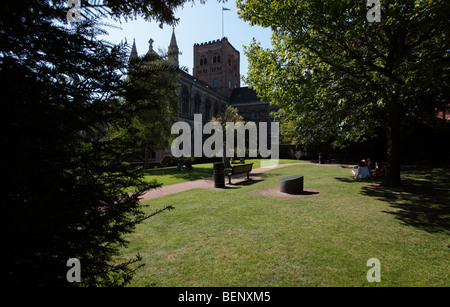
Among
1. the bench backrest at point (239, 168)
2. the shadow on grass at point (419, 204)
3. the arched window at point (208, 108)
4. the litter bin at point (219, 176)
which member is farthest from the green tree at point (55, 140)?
the arched window at point (208, 108)

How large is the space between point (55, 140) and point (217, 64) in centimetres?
6698

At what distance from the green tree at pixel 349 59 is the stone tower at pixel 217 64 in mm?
56109

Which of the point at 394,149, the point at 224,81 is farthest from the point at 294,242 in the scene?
the point at 224,81

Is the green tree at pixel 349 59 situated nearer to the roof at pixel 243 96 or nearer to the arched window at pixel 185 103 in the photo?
the arched window at pixel 185 103

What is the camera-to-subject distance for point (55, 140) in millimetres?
1696

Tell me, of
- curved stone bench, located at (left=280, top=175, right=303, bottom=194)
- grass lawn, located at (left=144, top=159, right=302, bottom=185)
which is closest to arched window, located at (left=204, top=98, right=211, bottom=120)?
grass lawn, located at (left=144, top=159, right=302, bottom=185)

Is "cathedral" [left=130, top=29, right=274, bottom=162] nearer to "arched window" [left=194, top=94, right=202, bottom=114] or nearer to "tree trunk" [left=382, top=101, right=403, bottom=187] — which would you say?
"arched window" [left=194, top=94, right=202, bottom=114]

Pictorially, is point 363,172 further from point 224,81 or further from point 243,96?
point 224,81

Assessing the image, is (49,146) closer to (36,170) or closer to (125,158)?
(36,170)

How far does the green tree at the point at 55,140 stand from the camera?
4.80 feet

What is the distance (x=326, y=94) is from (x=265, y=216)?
5987mm

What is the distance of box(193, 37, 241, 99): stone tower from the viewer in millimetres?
62562

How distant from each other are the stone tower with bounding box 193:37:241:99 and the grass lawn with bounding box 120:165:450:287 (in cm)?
6039

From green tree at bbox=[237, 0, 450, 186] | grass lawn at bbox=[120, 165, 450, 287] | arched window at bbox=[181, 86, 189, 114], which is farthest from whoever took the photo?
arched window at bbox=[181, 86, 189, 114]
